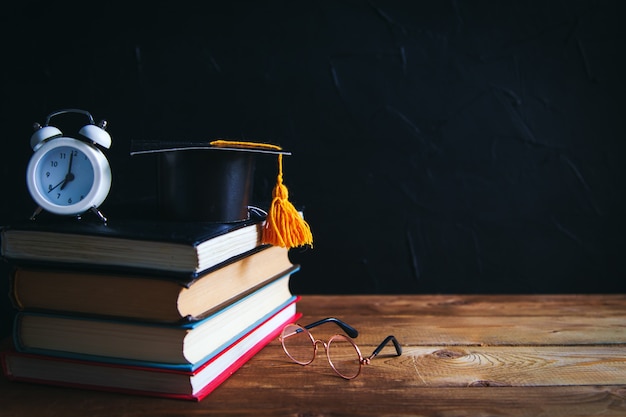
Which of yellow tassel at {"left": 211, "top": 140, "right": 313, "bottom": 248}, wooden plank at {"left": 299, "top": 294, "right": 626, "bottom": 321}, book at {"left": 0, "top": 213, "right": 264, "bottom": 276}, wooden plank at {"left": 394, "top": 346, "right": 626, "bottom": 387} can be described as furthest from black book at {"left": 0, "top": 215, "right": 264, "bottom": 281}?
wooden plank at {"left": 299, "top": 294, "right": 626, "bottom": 321}

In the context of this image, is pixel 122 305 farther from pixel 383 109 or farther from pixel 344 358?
pixel 383 109

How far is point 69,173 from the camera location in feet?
2.73

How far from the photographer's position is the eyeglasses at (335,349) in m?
0.86

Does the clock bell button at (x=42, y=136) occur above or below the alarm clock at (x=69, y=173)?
above

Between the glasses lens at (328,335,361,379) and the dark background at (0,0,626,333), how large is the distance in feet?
1.31

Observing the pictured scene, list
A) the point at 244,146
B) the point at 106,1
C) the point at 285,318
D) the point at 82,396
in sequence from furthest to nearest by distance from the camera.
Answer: the point at 106,1 < the point at 285,318 < the point at 244,146 < the point at 82,396

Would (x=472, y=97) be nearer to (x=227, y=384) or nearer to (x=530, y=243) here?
(x=530, y=243)

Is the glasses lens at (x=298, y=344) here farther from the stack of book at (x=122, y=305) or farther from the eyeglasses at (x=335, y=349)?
the stack of book at (x=122, y=305)

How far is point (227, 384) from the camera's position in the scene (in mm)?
802

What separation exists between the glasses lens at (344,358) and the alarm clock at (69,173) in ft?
1.35

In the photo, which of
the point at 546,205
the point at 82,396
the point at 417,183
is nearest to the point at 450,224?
the point at 417,183

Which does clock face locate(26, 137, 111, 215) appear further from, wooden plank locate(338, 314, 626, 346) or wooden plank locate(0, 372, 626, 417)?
wooden plank locate(338, 314, 626, 346)

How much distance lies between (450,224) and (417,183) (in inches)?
5.0

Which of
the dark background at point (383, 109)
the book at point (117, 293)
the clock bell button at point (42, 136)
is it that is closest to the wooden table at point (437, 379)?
the book at point (117, 293)
